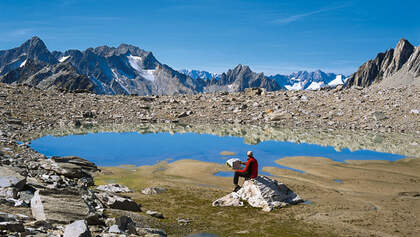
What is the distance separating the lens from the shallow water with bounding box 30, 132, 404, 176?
37281 mm

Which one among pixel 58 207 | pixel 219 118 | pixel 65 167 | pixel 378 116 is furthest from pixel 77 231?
pixel 378 116

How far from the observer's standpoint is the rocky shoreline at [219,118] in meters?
35.0

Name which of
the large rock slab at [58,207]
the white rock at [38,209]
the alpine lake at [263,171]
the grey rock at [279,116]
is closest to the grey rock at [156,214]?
the alpine lake at [263,171]

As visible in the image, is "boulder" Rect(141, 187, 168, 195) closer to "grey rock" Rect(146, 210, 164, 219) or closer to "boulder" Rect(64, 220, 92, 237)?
"grey rock" Rect(146, 210, 164, 219)

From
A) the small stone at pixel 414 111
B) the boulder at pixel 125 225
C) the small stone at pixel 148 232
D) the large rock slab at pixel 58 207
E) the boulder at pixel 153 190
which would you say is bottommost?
the boulder at pixel 153 190

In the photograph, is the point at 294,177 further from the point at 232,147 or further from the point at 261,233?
the point at 232,147

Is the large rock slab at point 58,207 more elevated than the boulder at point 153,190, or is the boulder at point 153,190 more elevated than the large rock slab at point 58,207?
the large rock slab at point 58,207

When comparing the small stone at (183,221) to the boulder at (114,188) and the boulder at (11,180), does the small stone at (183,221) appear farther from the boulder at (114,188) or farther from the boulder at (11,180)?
the boulder at (11,180)

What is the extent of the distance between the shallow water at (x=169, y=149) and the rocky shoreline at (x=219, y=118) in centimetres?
359

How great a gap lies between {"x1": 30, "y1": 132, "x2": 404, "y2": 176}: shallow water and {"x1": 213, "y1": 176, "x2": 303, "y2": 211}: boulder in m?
12.3

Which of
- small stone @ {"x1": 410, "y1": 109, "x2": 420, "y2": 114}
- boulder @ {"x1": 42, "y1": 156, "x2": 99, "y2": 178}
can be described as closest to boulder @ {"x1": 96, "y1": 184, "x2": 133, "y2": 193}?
boulder @ {"x1": 42, "y1": 156, "x2": 99, "y2": 178}

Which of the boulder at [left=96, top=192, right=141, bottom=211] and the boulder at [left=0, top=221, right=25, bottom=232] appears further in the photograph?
the boulder at [left=96, top=192, right=141, bottom=211]

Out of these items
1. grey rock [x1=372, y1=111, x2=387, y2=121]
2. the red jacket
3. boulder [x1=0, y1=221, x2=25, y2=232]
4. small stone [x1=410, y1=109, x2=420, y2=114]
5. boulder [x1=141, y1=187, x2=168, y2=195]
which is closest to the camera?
boulder [x1=0, y1=221, x2=25, y2=232]

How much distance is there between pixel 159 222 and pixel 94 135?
4064cm
